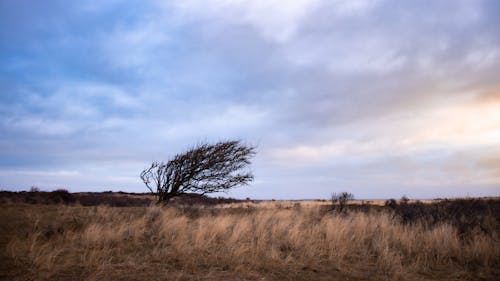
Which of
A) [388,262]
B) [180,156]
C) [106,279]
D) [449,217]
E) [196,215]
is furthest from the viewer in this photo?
[180,156]

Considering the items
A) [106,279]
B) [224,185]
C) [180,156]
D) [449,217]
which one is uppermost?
[180,156]

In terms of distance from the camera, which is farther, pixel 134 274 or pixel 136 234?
pixel 136 234

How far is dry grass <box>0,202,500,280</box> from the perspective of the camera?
6.57 metres

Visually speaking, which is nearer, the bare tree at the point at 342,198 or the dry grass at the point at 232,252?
the dry grass at the point at 232,252

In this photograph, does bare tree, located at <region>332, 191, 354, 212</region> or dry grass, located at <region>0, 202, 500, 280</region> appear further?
bare tree, located at <region>332, 191, 354, 212</region>

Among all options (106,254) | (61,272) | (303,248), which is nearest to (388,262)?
(303,248)

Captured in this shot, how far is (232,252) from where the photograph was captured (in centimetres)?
788

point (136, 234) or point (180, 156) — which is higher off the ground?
point (180, 156)

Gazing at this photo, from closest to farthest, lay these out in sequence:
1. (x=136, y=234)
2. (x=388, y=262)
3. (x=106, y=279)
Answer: (x=106, y=279) < (x=388, y=262) < (x=136, y=234)

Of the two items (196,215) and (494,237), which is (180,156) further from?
(494,237)

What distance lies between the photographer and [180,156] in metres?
16.9

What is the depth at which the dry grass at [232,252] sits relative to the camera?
6566mm

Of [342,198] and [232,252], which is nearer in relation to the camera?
[232,252]

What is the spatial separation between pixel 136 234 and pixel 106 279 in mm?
3489
